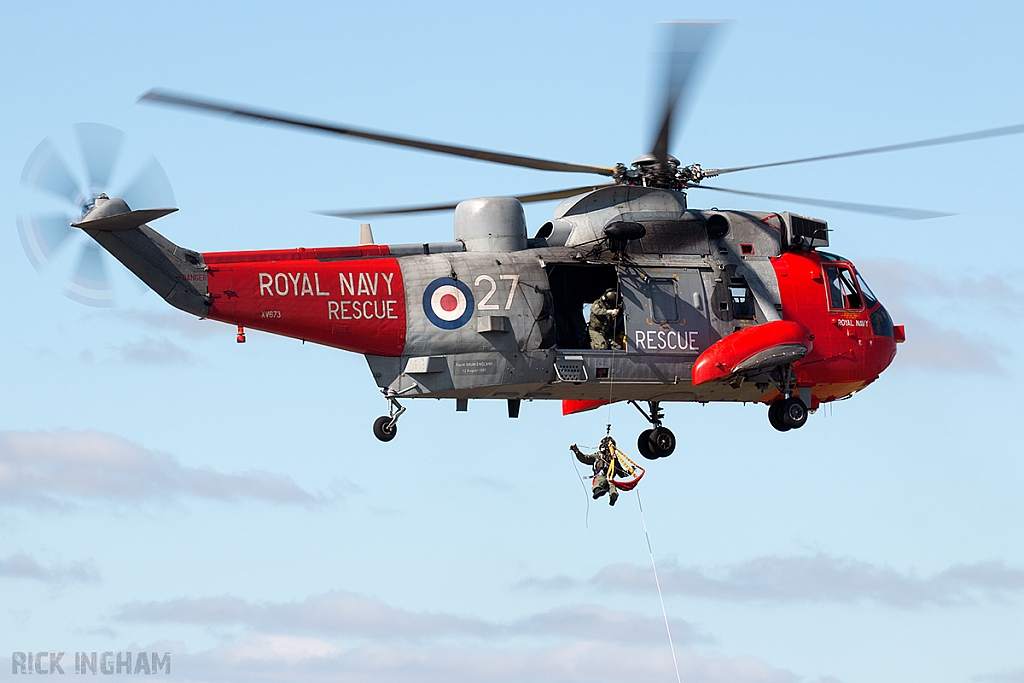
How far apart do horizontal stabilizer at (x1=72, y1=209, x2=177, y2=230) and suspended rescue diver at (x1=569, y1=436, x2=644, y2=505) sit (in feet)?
31.7

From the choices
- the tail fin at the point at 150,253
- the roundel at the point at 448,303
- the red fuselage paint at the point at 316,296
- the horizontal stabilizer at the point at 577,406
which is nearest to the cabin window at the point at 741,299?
the horizontal stabilizer at the point at 577,406

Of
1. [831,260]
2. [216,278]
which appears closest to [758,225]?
[831,260]

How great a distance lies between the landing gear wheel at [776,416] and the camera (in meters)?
32.1

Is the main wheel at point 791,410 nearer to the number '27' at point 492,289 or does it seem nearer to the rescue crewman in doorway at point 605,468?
the rescue crewman in doorway at point 605,468

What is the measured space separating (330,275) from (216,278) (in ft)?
6.70

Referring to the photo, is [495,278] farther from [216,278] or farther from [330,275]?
[216,278]

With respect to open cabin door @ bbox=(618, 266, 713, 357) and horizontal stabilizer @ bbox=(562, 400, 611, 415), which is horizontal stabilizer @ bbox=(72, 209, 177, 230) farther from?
horizontal stabilizer @ bbox=(562, 400, 611, 415)

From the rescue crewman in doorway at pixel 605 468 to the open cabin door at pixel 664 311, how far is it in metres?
2.16

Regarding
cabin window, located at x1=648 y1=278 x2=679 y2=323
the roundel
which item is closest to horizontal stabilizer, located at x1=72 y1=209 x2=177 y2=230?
the roundel

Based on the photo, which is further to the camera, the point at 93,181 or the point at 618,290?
the point at 618,290

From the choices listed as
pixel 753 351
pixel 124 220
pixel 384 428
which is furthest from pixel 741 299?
pixel 124 220

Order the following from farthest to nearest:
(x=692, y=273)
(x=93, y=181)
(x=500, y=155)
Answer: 1. (x=692, y=273)
2. (x=500, y=155)
3. (x=93, y=181)

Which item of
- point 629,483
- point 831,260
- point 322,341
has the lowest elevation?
point 629,483

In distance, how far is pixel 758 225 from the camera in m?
32.7
